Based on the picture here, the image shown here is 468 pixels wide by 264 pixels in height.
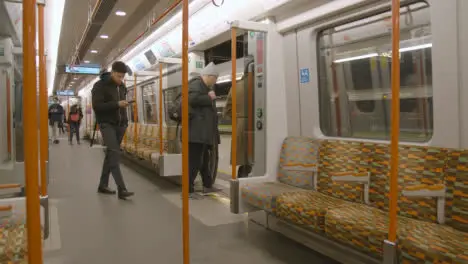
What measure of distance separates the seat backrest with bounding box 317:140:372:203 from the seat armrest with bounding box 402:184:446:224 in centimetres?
65

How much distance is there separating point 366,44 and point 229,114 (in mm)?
2000

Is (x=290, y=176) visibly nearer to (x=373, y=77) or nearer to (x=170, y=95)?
(x=373, y=77)

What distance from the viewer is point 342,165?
3.10 meters

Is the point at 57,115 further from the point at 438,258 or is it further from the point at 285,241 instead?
the point at 438,258

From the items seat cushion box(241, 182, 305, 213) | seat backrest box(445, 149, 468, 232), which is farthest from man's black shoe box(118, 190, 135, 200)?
seat backrest box(445, 149, 468, 232)

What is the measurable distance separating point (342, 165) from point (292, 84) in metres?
1.12

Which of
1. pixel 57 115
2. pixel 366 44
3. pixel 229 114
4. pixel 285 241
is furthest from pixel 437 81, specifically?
pixel 57 115

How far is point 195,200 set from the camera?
488cm

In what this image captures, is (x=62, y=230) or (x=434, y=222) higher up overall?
(x=434, y=222)

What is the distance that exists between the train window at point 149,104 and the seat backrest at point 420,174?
6.52 m

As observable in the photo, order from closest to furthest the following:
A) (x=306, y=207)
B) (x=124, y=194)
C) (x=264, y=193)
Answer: (x=306, y=207), (x=264, y=193), (x=124, y=194)

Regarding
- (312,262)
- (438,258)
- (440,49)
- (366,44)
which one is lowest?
(312,262)

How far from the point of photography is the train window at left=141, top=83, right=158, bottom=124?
8.45 m

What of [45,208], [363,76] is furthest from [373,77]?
[45,208]
